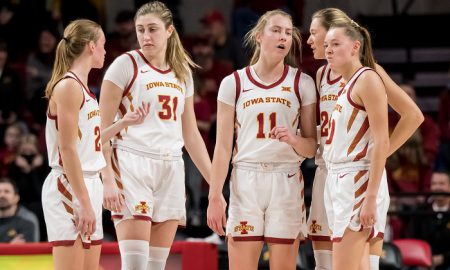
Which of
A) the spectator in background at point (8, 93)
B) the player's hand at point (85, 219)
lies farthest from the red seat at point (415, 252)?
the spectator in background at point (8, 93)

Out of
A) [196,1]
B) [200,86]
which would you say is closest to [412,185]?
[200,86]

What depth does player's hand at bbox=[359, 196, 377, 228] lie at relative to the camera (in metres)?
5.98

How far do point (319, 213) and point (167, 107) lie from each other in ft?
3.86

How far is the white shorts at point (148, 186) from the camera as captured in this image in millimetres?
6648

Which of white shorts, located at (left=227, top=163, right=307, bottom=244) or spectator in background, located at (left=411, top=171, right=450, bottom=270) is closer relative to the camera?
white shorts, located at (left=227, top=163, right=307, bottom=244)

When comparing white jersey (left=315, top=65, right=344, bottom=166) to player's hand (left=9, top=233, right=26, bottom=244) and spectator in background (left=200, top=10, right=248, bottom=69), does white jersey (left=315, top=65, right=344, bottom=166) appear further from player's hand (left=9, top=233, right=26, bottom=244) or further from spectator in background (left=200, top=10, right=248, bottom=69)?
spectator in background (left=200, top=10, right=248, bottom=69)

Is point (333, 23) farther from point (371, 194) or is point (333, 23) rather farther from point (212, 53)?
point (212, 53)

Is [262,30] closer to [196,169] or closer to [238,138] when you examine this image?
[238,138]

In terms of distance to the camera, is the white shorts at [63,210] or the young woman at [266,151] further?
the young woman at [266,151]

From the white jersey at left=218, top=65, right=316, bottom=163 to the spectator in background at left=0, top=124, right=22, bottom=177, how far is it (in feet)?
16.9

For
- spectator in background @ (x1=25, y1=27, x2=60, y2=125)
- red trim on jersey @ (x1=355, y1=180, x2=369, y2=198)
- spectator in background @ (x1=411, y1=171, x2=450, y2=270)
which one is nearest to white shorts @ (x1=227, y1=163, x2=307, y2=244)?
red trim on jersey @ (x1=355, y1=180, x2=369, y2=198)

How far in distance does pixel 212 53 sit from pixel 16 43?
2.46 m

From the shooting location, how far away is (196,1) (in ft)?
46.9

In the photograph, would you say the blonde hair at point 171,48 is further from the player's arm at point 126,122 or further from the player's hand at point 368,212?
the player's hand at point 368,212
